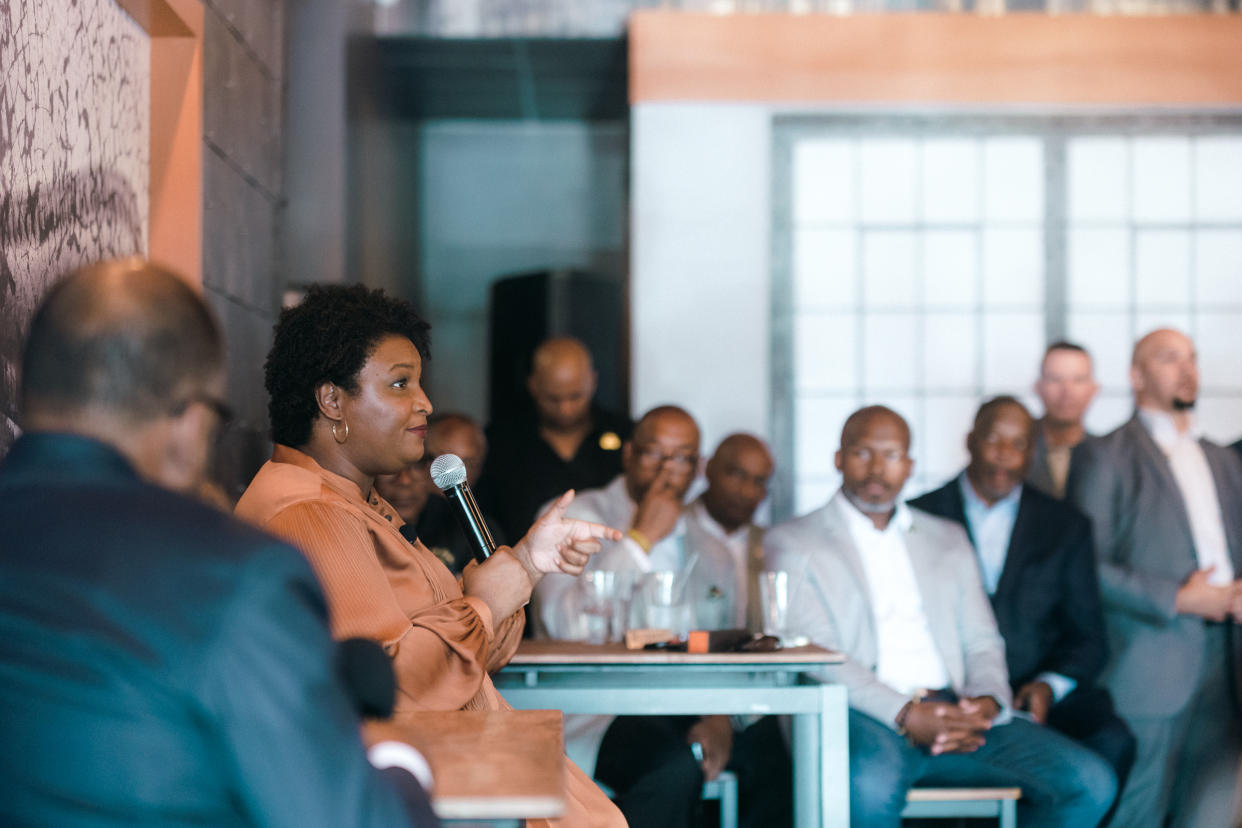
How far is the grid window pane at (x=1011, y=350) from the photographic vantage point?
5562mm

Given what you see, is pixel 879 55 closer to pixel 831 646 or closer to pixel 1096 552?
pixel 1096 552

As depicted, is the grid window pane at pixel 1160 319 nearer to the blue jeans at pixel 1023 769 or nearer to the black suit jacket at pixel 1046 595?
the black suit jacket at pixel 1046 595

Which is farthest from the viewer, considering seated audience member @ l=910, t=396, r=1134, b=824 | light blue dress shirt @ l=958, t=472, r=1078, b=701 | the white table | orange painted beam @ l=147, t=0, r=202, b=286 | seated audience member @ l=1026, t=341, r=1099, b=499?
seated audience member @ l=1026, t=341, r=1099, b=499

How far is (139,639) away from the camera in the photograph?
1.06 metres

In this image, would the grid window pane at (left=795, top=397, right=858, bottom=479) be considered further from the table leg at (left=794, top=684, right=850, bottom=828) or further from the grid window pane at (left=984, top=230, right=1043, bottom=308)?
the table leg at (left=794, top=684, right=850, bottom=828)

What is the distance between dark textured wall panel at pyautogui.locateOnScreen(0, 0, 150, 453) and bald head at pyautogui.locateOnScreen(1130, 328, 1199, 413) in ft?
10.7

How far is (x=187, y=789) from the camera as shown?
1091mm

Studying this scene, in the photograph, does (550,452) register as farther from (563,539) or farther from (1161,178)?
(1161,178)

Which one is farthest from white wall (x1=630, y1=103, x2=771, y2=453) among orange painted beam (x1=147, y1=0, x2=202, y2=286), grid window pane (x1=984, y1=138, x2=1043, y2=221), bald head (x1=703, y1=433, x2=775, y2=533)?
orange painted beam (x1=147, y1=0, x2=202, y2=286)

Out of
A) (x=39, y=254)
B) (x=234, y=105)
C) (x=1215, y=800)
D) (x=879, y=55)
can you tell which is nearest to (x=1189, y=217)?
(x=879, y=55)

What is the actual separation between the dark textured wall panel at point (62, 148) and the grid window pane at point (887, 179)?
330 cm

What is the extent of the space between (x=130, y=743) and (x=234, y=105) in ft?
10.6

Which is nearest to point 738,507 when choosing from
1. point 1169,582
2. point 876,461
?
point 876,461

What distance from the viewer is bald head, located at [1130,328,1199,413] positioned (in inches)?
167
